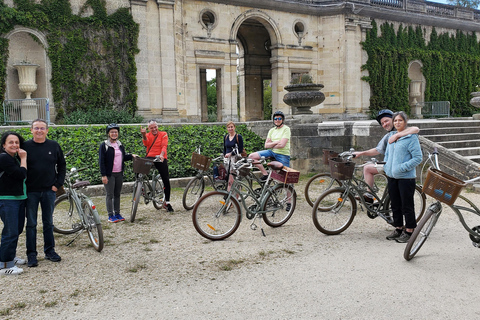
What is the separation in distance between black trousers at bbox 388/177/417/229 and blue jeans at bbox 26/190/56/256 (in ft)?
14.0

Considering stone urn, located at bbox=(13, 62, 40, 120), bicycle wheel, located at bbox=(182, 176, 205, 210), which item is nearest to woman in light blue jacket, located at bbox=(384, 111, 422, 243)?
bicycle wheel, located at bbox=(182, 176, 205, 210)

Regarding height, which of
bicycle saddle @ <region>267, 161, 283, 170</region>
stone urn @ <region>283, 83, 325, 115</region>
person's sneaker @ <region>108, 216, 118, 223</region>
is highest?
stone urn @ <region>283, 83, 325, 115</region>

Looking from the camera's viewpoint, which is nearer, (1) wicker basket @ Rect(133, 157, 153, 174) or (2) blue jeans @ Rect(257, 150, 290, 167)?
(1) wicker basket @ Rect(133, 157, 153, 174)

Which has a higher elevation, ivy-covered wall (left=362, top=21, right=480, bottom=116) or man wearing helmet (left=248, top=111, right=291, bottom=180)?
ivy-covered wall (left=362, top=21, right=480, bottom=116)

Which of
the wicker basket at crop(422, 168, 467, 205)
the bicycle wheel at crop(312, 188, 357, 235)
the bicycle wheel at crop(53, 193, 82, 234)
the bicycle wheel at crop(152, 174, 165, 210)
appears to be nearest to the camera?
the wicker basket at crop(422, 168, 467, 205)

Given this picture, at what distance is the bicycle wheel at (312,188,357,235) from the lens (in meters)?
5.46

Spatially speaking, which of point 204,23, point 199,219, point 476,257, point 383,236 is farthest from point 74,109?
point 476,257

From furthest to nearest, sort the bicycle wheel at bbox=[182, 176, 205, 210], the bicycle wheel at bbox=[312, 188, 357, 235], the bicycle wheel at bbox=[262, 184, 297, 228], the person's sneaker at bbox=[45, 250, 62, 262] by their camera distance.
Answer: the bicycle wheel at bbox=[182, 176, 205, 210] < the bicycle wheel at bbox=[262, 184, 297, 228] < the bicycle wheel at bbox=[312, 188, 357, 235] < the person's sneaker at bbox=[45, 250, 62, 262]

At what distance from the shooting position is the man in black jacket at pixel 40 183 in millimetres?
4453

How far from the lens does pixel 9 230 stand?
13.9 feet

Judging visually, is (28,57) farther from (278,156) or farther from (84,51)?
(278,156)

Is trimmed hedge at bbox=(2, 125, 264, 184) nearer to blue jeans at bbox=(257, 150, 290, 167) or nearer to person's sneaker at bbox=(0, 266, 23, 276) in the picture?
blue jeans at bbox=(257, 150, 290, 167)

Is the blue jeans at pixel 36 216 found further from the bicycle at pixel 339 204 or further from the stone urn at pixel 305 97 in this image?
the stone urn at pixel 305 97

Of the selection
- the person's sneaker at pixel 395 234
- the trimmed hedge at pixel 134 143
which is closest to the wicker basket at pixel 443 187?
the person's sneaker at pixel 395 234
